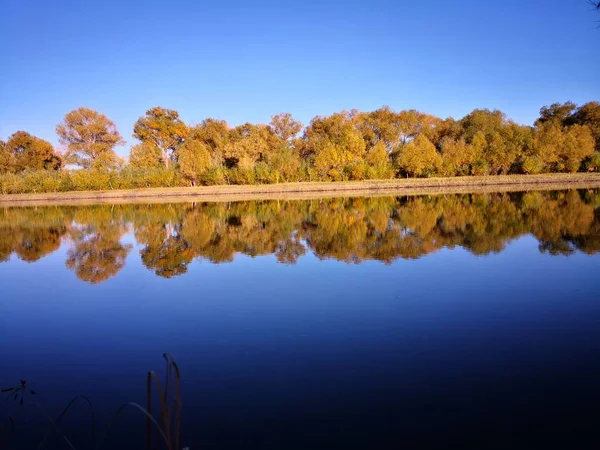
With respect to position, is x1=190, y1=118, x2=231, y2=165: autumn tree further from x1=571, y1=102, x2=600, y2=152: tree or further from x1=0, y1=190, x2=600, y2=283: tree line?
x1=571, y1=102, x2=600, y2=152: tree

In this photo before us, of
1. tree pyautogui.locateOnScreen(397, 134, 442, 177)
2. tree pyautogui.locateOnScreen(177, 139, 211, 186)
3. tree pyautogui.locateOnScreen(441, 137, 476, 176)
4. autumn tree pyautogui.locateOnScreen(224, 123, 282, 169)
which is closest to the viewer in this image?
tree pyautogui.locateOnScreen(177, 139, 211, 186)

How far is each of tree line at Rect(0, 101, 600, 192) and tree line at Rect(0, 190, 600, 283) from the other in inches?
1323

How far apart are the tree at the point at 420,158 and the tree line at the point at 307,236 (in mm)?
33179

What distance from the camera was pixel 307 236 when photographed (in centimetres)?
1838

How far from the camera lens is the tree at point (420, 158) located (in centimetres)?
5981

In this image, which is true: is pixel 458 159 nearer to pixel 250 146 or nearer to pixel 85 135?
pixel 250 146

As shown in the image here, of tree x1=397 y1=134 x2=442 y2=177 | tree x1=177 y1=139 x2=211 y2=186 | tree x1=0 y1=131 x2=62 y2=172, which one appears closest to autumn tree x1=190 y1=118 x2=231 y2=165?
tree x1=177 y1=139 x2=211 y2=186

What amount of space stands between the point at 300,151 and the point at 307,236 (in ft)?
201

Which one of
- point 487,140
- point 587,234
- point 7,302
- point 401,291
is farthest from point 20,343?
point 487,140

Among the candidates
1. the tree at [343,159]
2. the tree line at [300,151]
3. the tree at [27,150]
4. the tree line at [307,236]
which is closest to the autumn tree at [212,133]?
the tree line at [300,151]

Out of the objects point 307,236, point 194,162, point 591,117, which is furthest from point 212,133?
point 591,117

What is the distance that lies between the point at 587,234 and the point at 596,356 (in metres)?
11.1

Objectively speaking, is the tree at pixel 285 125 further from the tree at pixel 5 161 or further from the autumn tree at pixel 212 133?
the tree at pixel 5 161

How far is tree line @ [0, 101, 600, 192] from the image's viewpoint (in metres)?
59.4
